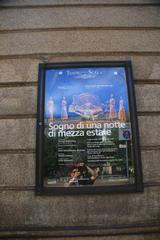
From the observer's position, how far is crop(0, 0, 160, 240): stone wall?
173 inches

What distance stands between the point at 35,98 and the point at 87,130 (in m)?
1.10

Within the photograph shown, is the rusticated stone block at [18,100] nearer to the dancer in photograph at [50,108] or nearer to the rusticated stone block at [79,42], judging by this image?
the dancer in photograph at [50,108]

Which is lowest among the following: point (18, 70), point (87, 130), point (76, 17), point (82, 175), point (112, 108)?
point (82, 175)

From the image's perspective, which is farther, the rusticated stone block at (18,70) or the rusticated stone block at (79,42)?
the rusticated stone block at (79,42)

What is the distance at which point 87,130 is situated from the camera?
465 cm

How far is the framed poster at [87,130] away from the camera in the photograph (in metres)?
4.49

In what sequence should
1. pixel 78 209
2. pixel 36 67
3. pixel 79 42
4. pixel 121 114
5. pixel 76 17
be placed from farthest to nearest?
pixel 76 17 < pixel 79 42 < pixel 36 67 < pixel 121 114 < pixel 78 209

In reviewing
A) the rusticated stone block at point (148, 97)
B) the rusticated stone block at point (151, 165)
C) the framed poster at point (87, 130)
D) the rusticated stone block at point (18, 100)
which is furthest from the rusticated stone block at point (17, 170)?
the rusticated stone block at point (148, 97)

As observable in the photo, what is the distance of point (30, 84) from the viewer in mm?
5027

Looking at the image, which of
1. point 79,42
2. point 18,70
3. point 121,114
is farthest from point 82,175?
point 79,42

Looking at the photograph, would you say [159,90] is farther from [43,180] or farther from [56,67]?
[43,180]

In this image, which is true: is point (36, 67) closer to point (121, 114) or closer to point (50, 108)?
point (50, 108)

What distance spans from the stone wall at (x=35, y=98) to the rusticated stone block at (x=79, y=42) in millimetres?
18

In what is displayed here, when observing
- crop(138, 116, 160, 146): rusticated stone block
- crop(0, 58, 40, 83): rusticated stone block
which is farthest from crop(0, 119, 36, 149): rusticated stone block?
crop(138, 116, 160, 146): rusticated stone block
